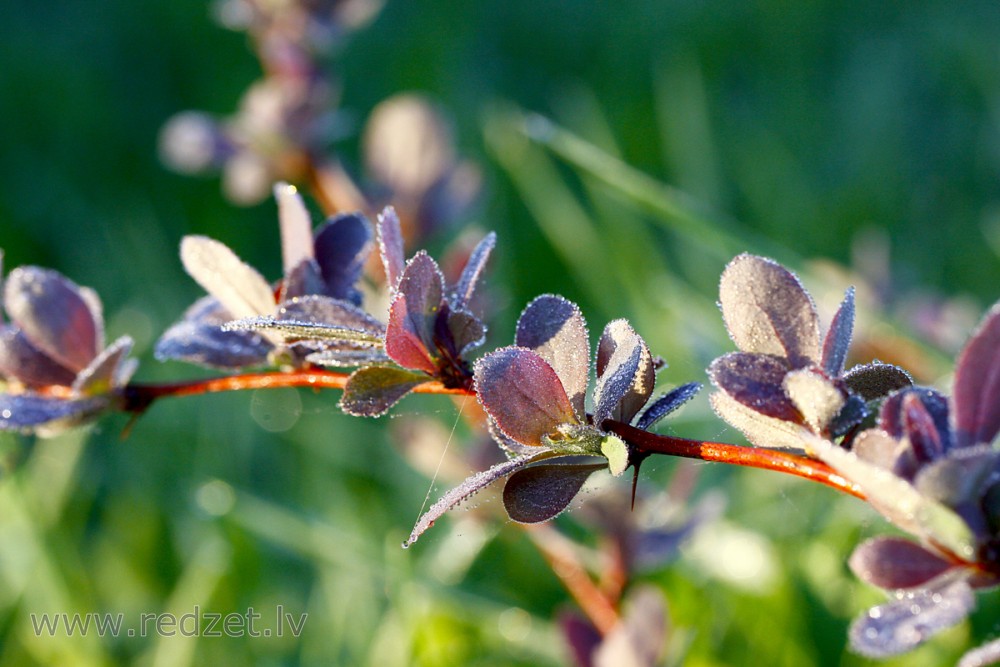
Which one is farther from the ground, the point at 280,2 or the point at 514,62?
the point at 280,2

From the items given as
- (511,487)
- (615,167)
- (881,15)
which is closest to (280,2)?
(615,167)

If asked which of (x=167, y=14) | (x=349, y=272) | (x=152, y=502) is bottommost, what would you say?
(x=152, y=502)

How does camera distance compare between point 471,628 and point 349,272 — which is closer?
point 349,272

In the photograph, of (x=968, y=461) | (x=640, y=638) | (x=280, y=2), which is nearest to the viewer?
(x=968, y=461)

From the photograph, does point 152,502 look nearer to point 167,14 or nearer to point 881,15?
point 167,14

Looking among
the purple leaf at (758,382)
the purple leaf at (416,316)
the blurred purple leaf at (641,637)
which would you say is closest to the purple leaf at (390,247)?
the purple leaf at (416,316)

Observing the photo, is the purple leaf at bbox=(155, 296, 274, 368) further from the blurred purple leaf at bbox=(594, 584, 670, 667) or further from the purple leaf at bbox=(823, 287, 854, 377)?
the blurred purple leaf at bbox=(594, 584, 670, 667)

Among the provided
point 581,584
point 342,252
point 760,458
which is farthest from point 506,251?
point 760,458
